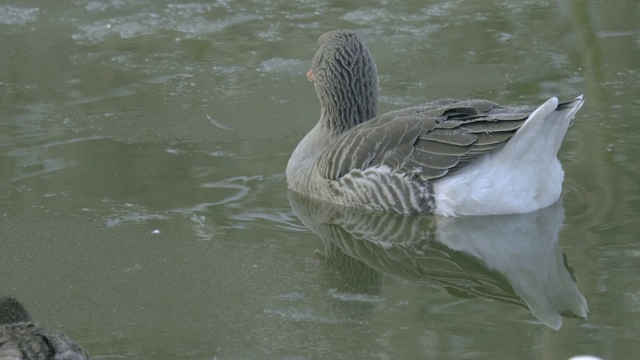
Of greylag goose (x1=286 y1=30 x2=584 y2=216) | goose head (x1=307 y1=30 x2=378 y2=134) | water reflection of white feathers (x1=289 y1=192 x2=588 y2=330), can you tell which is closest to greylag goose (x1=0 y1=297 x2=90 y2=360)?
water reflection of white feathers (x1=289 y1=192 x2=588 y2=330)

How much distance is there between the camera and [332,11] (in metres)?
11.5

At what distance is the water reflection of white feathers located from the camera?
21.0 ft

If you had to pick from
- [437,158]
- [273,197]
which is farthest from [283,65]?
[437,158]

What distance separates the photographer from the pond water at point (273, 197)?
19.6 feet

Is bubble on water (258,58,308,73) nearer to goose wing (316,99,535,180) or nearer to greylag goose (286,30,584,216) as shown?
greylag goose (286,30,584,216)

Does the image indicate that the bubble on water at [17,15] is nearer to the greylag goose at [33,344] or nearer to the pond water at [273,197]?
the pond water at [273,197]

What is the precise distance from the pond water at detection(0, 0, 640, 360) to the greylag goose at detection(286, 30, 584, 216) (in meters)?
0.14

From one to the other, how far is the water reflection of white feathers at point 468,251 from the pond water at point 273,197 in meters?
0.02

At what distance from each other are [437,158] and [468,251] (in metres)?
0.73

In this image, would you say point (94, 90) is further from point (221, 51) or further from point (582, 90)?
point (582, 90)

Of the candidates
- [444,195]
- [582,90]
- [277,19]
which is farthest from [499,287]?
[277,19]

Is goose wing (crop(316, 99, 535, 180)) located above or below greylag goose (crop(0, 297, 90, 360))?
below

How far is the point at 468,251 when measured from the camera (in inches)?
278

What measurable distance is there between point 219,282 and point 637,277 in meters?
2.26
